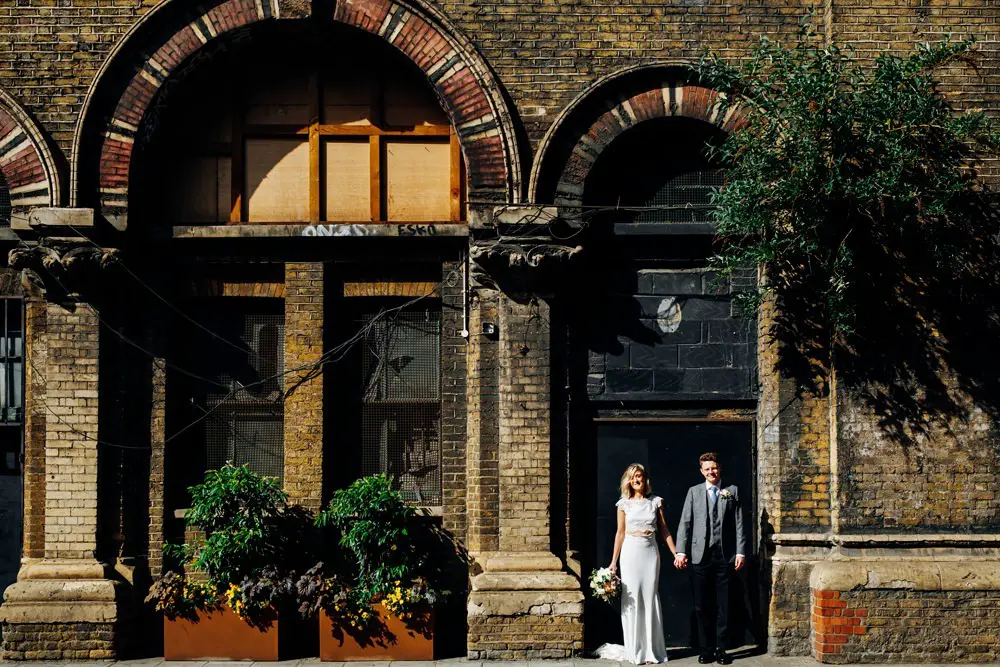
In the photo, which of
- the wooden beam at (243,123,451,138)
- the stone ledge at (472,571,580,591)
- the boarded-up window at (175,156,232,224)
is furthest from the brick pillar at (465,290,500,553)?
the boarded-up window at (175,156,232,224)

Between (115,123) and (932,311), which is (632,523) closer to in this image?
(932,311)

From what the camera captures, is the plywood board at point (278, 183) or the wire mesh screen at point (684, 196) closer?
the wire mesh screen at point (684, 196)

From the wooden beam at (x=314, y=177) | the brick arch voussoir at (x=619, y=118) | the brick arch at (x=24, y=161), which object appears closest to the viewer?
the brick arch at (x=24, y=161)

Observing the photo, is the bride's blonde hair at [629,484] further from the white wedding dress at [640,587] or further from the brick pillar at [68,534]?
the brick pillar at [68,534]

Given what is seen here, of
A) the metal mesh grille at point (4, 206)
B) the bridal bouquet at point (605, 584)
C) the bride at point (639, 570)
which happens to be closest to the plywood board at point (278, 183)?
the metal mesh grille at point (4, 206)

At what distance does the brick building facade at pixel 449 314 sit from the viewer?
9.40 metres

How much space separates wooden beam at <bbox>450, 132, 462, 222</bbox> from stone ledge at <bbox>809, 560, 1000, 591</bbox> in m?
4.68

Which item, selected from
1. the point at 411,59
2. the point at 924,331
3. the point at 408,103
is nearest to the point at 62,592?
the point at 408,103

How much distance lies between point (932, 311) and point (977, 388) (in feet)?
2.62

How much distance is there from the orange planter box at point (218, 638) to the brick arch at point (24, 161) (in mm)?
3984

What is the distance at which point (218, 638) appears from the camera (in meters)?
9.37

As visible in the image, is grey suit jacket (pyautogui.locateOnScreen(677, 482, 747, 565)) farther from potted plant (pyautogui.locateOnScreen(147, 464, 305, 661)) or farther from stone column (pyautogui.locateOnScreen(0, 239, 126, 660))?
stone column (pyautogui.locateOnScreen(0, 239, 126, 660))

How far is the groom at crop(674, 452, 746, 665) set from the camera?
9352 millimetres

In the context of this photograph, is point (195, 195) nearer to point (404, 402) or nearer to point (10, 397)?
point (10, 397)
